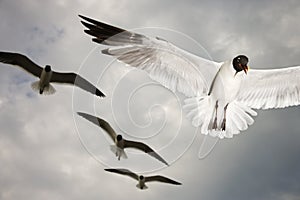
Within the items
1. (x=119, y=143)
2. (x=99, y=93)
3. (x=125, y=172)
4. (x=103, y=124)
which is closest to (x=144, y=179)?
(x=125, y=172)

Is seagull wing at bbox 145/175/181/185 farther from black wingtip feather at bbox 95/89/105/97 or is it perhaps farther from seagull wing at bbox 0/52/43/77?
seagull wing at bbox 0/52/43/77

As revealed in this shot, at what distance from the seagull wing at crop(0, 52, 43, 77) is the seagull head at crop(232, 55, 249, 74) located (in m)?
2.75

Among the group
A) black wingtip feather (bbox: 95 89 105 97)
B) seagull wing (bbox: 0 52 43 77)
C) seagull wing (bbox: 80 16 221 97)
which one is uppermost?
seagull wing (bbox: 0 52 43 77)

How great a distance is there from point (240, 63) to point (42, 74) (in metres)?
2.74

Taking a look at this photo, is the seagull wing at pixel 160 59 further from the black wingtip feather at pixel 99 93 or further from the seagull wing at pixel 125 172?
the seagull wing at pixel 125 172

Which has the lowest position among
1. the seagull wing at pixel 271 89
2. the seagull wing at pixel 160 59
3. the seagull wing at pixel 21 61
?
the seagull wing at pixel 160 59

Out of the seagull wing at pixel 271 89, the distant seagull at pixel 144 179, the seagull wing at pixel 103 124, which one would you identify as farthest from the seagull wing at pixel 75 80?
the distant seagull at pixel 144 179

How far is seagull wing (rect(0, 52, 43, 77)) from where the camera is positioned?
7.65 meters

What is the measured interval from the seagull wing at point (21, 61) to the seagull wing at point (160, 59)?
216cm

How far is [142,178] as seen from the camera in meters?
9.39

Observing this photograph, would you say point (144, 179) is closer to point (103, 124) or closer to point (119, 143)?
point (119, 143)

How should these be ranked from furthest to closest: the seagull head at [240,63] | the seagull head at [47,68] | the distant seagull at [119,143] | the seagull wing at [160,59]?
the distant seagull at [119,143]
the seagull head at [47,68]
the seagull head at [240,63]
the seagull wing at [160,59]

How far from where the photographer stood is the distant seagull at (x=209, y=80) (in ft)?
19.2

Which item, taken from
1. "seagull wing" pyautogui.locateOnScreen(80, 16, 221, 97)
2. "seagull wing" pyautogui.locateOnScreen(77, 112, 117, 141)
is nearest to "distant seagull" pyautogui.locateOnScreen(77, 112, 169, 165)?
"seagull wing" pyautogui.locateOnScreen(77, 112, 117, 141)
